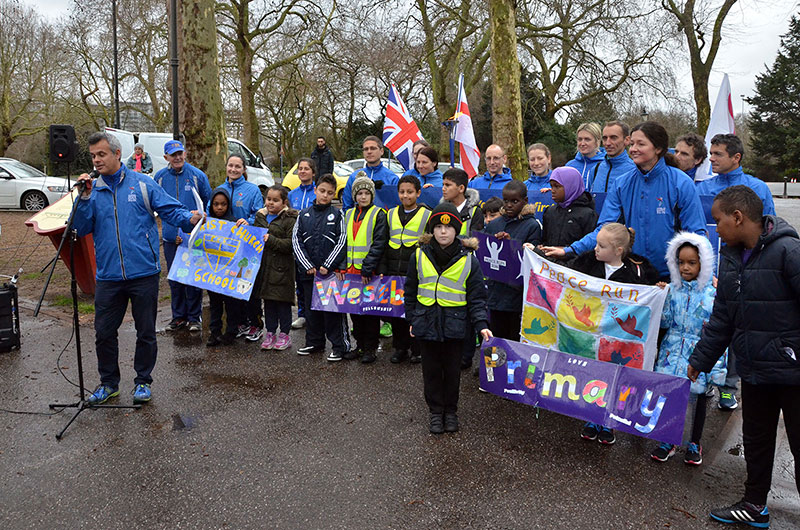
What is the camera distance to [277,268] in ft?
21.9

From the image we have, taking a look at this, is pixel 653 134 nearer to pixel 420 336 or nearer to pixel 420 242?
pixel 420 242

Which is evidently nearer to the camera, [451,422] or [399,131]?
[451,422]

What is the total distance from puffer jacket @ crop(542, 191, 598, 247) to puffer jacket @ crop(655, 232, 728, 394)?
955 millimetres

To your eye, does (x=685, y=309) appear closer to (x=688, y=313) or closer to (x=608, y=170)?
(x=688, y=313)

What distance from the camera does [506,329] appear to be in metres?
5.83

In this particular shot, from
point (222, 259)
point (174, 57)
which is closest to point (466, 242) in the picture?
point (222, 259)

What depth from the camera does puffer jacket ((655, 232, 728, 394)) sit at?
4207mm

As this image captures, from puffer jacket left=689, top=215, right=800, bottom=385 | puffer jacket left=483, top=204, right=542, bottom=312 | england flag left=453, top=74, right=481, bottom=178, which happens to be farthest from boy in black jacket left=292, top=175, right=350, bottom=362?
puffer jacket left=689, top=215, right=800, bottom=385

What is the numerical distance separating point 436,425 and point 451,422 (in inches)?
4.9

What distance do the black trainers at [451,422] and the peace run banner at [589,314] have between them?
92 centimetres

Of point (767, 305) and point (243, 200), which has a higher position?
point (243, 200)

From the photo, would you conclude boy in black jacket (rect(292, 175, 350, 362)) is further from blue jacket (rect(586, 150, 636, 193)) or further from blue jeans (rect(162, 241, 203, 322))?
blue jacket (rect(586, 150, 636, 193))

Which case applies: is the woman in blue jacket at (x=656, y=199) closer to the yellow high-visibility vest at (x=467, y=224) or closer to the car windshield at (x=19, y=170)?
the yellow high-visibility vest at (x=467, y=224)

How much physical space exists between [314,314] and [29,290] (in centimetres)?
565
